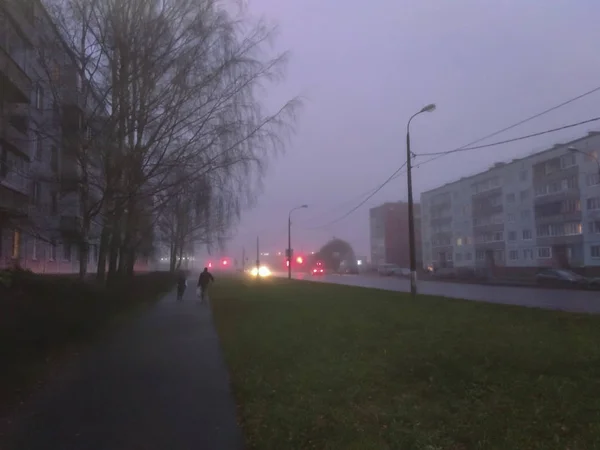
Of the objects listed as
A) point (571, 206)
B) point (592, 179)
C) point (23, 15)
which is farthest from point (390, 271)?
point (23, 15)

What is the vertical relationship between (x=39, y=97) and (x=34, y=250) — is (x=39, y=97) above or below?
above

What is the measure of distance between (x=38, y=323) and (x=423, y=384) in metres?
5.49

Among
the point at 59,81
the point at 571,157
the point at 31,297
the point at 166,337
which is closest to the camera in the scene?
the point at 31,297

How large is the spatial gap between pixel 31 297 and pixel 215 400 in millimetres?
3890

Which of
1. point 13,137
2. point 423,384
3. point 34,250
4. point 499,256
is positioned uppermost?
point 13,137

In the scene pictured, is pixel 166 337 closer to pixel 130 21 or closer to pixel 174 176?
pixel 174 176

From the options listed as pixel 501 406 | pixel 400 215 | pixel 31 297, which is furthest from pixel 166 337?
pixel 400 215

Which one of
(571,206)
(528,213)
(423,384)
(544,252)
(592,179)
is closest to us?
(423,384)

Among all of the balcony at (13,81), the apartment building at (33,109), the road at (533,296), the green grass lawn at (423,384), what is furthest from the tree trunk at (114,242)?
the road at (533,296)

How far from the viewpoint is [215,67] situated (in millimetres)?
15977

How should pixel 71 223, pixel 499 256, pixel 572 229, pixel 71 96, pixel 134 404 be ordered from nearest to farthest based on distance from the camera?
pixel 134 404 → pixel 71 96 → pixel 71 223 → pixel 572 229 → pixel 499 256

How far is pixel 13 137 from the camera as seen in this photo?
53.9 ft

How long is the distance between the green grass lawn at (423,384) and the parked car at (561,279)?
27890 mm

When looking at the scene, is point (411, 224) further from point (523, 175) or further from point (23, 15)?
point (523, 175)
